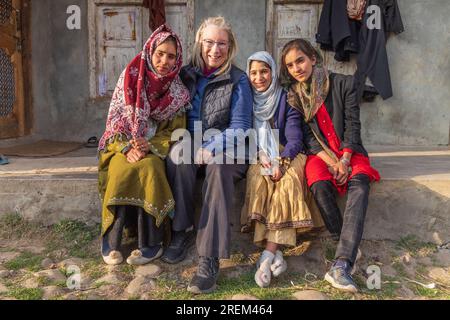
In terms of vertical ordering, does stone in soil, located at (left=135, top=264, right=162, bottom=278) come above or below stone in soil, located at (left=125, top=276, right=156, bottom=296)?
above

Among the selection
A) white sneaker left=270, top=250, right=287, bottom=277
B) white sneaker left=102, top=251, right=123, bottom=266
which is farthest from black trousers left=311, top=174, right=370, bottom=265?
white sneaker left=102, top=251, right=123, bottom=266

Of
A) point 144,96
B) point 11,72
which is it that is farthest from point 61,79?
point 144,96

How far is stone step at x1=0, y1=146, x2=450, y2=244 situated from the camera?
9.25 ft

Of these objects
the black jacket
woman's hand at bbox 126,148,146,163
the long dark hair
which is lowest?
woman's hand at bbox 126,148,146,163

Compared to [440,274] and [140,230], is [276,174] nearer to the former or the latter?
[140,230]

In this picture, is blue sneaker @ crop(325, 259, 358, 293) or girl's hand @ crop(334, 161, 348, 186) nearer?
blue sneaker @ crop(325, 259, 358, 293)

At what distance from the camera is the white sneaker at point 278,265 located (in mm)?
2365

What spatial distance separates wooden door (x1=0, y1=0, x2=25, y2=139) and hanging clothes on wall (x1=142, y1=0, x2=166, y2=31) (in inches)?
64.0

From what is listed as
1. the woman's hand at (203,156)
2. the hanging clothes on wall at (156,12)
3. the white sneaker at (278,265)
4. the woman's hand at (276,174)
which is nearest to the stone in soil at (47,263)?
the woman's hand at (203,156)

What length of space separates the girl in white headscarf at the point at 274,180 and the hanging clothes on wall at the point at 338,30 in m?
2.45

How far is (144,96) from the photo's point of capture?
8.65 ft

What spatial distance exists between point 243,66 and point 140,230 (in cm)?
332

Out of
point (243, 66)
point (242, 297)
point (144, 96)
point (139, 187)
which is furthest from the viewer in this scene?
point (243, 66)

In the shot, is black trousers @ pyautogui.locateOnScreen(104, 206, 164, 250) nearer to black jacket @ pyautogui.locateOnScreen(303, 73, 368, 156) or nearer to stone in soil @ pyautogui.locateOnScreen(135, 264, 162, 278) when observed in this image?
stone in soil @ pyautogui.locateOnScreen(135, 264, 162, 278)
